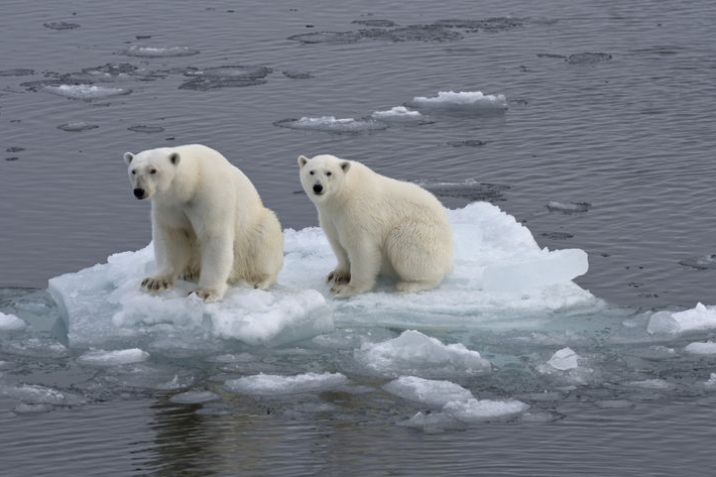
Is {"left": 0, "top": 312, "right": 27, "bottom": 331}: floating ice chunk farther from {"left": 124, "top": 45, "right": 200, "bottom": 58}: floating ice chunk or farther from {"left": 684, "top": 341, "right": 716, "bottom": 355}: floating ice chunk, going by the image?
{"left": 124, "top": 45, "right": 200, "bottom": 58}: floating ice chunk

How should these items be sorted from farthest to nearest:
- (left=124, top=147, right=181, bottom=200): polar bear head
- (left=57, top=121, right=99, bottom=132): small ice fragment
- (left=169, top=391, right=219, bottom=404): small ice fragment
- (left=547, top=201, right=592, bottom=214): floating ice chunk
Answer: (left=57, top=121, right=99, bottom=132): small ice fragment, (left=547, top=201, right=592, bottom=214): floating ice chunk, (left=124, top=147, right=181, bottom=200): polar bear head, (left=169, top=391, right=219, bottom=404): small ice fragment

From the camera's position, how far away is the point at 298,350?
10.9 metres

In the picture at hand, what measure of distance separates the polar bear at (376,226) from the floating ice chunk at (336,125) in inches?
206

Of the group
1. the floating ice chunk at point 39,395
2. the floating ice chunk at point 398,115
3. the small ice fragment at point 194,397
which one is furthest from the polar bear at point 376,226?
the floating ice chunk at point 398,115

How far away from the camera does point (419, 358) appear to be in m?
10.6

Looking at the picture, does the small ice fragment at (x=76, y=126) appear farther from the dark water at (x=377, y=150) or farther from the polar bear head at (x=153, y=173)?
the polar bear head at (x=153, y=173)

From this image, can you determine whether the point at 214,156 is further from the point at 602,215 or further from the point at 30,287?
the point at 602,215

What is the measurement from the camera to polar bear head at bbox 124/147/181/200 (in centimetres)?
1081

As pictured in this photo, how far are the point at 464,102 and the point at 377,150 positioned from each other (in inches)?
78.0

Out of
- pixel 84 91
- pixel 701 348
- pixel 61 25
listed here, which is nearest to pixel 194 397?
pixel 701 348

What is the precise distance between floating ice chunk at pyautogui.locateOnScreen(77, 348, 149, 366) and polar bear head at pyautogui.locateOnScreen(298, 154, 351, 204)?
5.77 feet

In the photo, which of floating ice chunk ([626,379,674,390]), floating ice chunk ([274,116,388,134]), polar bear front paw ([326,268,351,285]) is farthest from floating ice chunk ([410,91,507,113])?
floating ice chunk ([626,379,674,390])

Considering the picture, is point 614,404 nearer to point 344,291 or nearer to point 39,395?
point 344,291

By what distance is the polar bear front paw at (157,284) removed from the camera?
11430 millimetres
